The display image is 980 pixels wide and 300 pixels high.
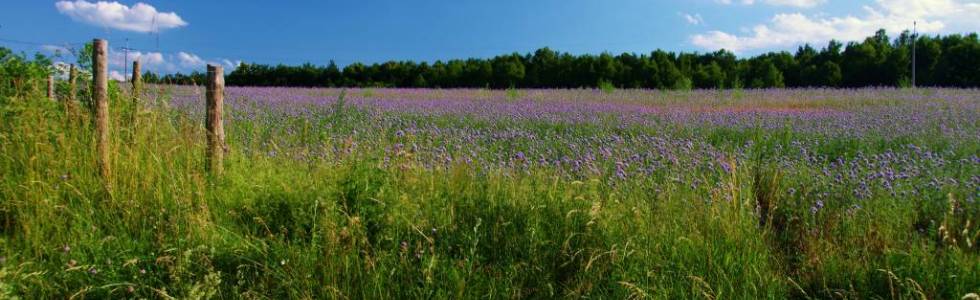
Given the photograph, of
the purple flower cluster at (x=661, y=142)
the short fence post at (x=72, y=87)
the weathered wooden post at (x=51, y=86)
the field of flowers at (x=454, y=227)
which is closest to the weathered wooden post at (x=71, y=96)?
the short fence post at (x=72, y=87)

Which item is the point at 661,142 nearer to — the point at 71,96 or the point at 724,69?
the point at 71,96

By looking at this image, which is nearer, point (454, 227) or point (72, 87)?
point (454, 227)

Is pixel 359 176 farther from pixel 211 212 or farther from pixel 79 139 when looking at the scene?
Answer: pixel 79 139

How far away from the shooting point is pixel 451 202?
4.04m

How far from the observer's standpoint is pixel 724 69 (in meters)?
36.6

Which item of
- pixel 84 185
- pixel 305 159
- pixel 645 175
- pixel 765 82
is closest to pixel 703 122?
pixel 645 175

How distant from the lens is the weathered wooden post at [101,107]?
16.1 ft

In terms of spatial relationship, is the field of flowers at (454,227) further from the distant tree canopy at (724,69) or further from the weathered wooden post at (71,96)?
the distant tree canopy at (724,69)

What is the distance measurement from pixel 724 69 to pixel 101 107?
3603 cm

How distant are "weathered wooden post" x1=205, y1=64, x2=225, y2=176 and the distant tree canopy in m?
27.8

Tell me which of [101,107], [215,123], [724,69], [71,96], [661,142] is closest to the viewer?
[215,123]

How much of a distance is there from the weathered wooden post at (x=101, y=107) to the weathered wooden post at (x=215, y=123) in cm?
73

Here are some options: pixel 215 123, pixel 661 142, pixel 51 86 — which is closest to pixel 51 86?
pixel 51 86

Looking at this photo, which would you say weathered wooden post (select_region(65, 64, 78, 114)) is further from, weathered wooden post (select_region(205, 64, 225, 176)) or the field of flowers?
weathered wooden post (select_region(205, 64, 225, 176))
